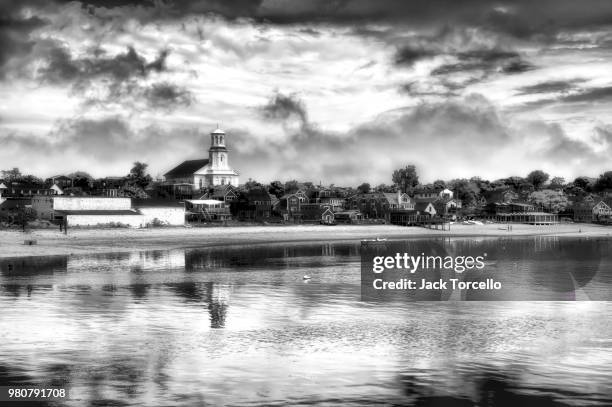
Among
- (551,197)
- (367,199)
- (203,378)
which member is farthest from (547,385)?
(551,197)

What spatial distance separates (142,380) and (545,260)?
48.5 meters

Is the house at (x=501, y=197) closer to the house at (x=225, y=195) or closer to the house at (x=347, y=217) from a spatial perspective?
the house at (x=347, y=217)

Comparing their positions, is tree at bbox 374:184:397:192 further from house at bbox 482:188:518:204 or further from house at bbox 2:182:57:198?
house at bbox 2:182:57:198

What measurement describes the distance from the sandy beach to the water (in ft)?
86.2

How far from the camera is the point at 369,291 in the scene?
36.2 metres

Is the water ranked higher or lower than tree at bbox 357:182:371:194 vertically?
lower

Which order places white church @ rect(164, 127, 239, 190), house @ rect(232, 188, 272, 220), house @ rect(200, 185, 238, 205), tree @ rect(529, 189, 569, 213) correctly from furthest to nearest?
tree @ rect(529, 189, 569, 213)
white church @ rect(164, 127, 239, 190)
house @ rect(200, 185, 238, 205)
house @ rect(232, 188, 272, 220)

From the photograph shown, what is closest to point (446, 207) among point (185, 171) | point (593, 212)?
point (593, 212)

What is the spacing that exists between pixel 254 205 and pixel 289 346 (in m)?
109

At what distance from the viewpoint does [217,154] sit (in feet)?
546

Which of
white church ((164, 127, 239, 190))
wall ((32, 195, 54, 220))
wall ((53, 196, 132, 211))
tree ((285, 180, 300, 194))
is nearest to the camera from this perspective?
A: wall ((32, 195, 54, 220))

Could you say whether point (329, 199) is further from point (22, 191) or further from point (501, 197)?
point (22, 191)

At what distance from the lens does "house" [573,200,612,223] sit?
167025 mm

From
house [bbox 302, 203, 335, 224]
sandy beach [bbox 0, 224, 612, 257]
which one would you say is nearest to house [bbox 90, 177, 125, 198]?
house [bbox 302, 203, 335, 224]
